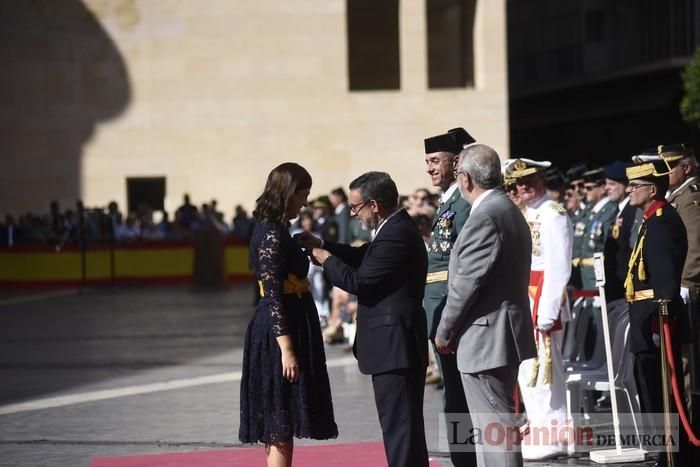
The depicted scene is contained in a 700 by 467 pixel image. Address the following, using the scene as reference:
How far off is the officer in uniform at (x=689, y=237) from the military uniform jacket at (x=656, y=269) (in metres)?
0.30

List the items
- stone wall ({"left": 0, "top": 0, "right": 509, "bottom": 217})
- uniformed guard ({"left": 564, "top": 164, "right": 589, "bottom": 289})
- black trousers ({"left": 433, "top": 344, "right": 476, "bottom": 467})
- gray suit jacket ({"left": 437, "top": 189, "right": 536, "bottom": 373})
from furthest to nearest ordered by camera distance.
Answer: stone wall ({"left": 0, "top": 0, "right": 509, "bottom": 217}) < uniformed guard ({"left": 564, "top": 164, "right": 589, "bottom": 289}) < black trousers ({"left": 433, "top": 344, "right": 476, "bottom": 467}) < gray suit jacket ({"left": 437, "top": 189, "right": 536, "bottom": 373})

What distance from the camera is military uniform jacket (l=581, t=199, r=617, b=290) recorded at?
44.9ft

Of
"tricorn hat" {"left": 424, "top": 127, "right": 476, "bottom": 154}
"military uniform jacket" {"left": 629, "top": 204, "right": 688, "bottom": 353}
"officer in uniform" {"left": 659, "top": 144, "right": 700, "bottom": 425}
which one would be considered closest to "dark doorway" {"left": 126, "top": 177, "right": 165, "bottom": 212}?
"officer in uniform" {"left": 659, "top": 144, "right": 700, "bottom": 425}

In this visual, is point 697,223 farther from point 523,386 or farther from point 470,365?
point 470,365

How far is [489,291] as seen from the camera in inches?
291

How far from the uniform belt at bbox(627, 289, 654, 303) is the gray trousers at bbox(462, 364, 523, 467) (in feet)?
5.43

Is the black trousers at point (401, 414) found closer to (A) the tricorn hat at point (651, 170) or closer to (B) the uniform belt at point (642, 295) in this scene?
(B) the uniform belt at point (642, 295)

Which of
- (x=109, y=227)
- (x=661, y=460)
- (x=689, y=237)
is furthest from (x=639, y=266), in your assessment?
(x=109, y=227)

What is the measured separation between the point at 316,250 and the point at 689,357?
2917 mm

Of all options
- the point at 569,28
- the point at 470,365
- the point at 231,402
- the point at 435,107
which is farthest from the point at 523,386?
the point at 569,28

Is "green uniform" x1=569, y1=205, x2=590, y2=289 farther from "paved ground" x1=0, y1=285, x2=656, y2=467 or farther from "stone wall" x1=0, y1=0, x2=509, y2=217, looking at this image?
"stone wall" x1=0, y1=0, x2=509, y2=217

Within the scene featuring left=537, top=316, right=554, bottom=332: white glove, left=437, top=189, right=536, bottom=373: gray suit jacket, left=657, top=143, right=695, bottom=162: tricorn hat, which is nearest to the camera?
left=437, top=189, right=536, bottom=373: gray suit jacket

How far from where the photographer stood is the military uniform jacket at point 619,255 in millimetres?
11320

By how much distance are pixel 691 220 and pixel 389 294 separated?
2730 mm
